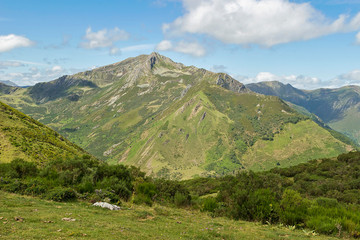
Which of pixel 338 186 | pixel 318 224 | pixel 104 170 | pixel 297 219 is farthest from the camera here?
pixel 338 186

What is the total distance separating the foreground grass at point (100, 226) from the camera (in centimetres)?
1291

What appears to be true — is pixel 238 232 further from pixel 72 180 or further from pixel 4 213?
pixel 72 180

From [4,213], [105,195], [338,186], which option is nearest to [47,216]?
[4,213]

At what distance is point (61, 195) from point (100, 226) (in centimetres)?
962

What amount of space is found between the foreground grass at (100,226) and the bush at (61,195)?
135 cm

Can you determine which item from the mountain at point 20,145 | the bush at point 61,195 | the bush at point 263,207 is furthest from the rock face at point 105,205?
the mountain at point 20,145

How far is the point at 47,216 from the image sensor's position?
621 inches

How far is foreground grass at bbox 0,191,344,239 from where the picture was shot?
1291cm

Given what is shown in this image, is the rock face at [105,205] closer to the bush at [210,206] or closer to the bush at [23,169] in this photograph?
the bush at [210,206]

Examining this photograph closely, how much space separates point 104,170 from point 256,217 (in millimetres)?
24166

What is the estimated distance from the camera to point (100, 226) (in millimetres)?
15156

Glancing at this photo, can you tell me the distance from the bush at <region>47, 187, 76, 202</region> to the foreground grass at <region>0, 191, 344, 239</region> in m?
1.35

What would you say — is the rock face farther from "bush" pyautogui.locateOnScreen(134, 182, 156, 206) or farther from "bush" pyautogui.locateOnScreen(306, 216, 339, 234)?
"bush" pyautogui.locateOnScreen(306, 216, 339, 234)

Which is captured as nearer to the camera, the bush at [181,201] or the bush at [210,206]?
the bush at [210,206]
